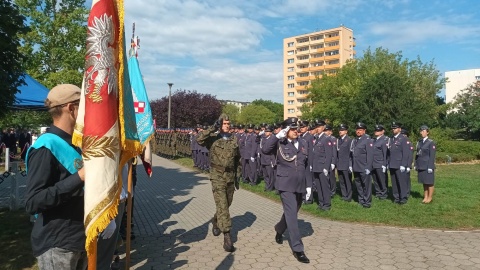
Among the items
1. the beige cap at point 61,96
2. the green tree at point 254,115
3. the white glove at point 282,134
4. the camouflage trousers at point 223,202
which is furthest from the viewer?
the green tree at point 254,115

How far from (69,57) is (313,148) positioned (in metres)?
17.6

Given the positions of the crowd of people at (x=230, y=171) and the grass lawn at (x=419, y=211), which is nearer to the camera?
the crowd of people at (x=230, y=171)

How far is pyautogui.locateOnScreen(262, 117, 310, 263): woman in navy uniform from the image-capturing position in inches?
217

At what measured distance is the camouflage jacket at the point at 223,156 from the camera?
251 inches

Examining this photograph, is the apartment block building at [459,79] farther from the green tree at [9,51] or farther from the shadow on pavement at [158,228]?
the green tree at [9,51]

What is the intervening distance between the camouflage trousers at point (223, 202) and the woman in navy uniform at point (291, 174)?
0.96m

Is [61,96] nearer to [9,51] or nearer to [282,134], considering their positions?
[282,134]

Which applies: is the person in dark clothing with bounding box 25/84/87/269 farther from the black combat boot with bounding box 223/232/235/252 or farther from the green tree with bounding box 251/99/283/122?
the green tree with bounding box 251/99/283/122

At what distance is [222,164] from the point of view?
251 inches

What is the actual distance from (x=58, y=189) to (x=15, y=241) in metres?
4.96

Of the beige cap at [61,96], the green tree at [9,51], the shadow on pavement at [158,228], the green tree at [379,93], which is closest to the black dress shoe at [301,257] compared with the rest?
the shadow on pavement at [158,228]

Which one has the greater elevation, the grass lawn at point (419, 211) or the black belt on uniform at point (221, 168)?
the black belt on uniform at point (221, 168)

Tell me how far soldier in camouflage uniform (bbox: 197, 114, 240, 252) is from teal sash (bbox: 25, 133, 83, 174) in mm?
3853

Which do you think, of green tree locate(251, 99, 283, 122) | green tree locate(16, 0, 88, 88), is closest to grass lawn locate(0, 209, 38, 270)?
green tree locate(16, 0, 88, 88)
